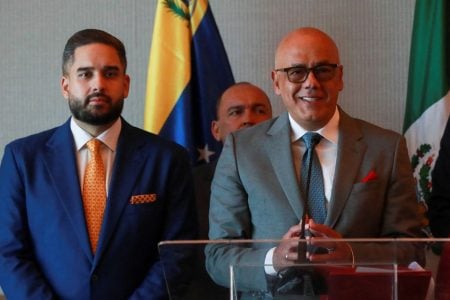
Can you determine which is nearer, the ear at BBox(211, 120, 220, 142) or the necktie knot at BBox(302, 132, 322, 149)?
the necktie knot at BBox(302, 132, 322, 149)

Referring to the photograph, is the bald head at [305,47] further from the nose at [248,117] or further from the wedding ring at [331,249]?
the nose at [248,117]

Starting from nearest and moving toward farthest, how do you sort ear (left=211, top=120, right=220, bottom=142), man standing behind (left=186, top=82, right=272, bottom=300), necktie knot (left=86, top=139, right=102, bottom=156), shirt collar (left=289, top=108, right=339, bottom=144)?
shirt collar (left=289, top=108, right=339, bottom=144) < necktie knot (left=86, top=139, right=102, bottom=156) < man standing behind (left=186, top=82, right=272, bottom=300) < ear (left=211, top=120, right=220, bottom=142)

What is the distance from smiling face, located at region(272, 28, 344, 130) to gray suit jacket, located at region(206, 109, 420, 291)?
8 centimetres

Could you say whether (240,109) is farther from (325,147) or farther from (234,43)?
(325,147)

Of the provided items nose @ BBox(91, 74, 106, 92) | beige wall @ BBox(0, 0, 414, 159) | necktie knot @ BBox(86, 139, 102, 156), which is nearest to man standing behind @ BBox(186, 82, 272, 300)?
beige wall @ BBox(0, 0, 414, 159)

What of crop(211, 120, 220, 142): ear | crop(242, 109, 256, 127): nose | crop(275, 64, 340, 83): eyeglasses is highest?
crop(275, 64, 340, 83): eyeglasses

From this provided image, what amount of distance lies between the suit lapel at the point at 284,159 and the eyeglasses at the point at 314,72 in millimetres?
Answer: 149

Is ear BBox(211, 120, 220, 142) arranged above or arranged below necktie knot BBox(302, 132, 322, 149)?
below

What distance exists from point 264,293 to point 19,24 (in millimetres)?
2925

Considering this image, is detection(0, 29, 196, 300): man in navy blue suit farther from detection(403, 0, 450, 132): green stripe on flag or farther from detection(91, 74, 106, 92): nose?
detection(403, 0, 450, 132): green stripe on flag

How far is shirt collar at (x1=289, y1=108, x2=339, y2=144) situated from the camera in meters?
2.19

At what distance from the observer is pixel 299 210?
2057mm

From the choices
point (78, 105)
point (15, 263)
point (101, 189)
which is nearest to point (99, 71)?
point (78, 105)

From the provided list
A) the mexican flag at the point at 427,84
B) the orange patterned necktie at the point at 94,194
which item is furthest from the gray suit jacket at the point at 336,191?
the mexican flag at the point at 427,84
